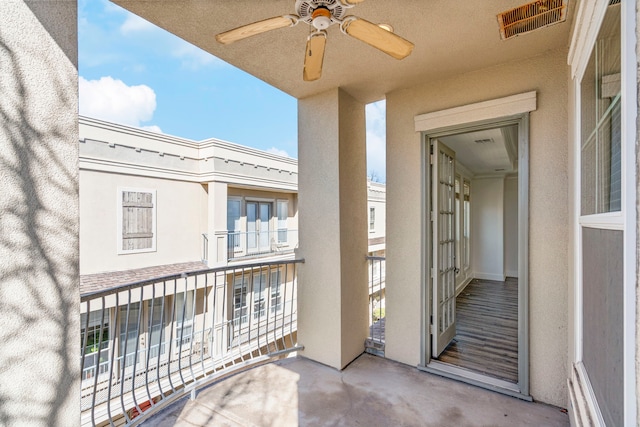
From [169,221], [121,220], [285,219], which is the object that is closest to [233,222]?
[169,221]

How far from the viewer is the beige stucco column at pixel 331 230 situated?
Answer: 2820mm

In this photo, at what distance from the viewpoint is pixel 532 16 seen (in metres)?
1.85

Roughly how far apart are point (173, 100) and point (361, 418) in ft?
54.6

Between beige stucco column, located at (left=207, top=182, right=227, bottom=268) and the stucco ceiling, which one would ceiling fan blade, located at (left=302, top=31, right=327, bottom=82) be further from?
beige stucco column, located at (left=207, top=182, right=227, bottom=268)

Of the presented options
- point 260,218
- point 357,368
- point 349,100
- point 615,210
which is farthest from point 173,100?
point 615,210

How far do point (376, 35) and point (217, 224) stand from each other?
578 cm

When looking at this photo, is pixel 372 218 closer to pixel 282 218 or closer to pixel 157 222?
pixel 282 218

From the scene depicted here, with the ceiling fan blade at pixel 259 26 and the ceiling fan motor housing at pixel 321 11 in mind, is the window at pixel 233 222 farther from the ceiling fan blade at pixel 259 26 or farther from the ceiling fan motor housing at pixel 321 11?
the ceiling fan motor housing at pixel 321 11

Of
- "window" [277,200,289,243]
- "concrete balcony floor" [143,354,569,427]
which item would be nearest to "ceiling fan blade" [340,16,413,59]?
"concrete balcony floor" [143,354,569,427]

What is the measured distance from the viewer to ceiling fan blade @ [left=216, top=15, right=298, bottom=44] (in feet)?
4.75

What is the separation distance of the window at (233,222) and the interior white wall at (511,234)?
6.03m

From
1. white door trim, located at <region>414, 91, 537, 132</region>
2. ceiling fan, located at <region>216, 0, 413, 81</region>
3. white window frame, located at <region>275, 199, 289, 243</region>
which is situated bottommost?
white window frame, located at <region>275, 199, 289, 243</region>

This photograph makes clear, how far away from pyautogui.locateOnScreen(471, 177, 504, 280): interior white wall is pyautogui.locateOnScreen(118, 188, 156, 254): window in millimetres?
6659

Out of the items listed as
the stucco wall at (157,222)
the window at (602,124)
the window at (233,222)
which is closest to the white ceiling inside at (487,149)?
the window at (602,124)
